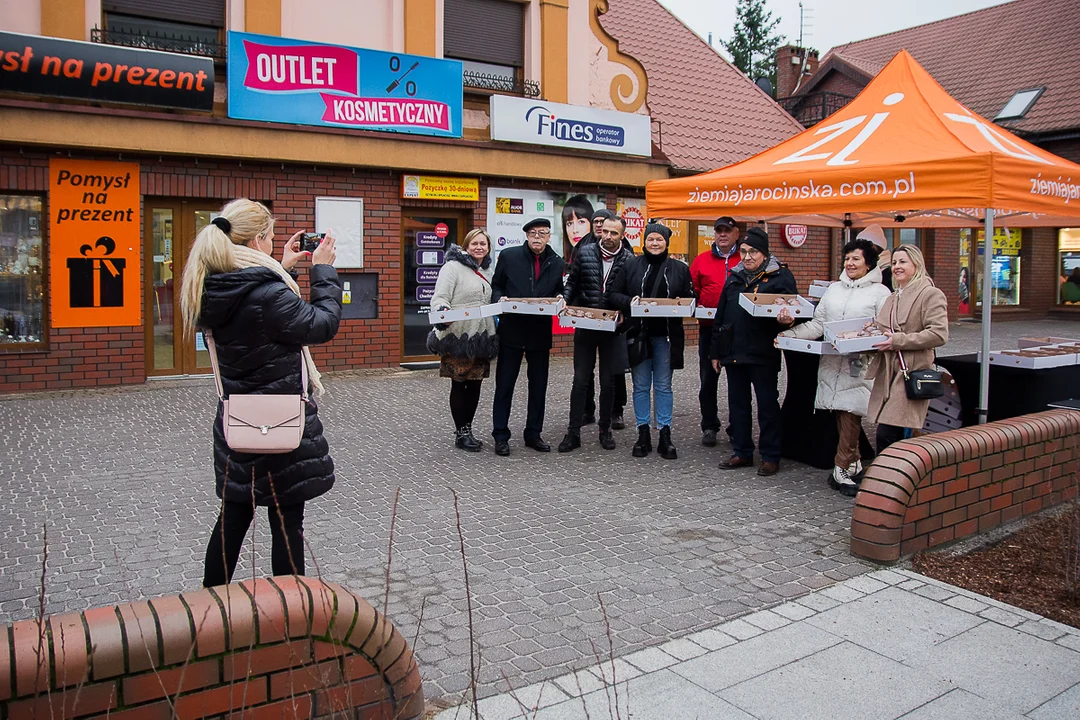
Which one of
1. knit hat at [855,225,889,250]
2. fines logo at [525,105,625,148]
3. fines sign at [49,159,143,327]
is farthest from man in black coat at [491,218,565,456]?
fines logo at [525,105,625,148]

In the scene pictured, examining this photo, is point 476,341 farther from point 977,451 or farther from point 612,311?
point 977,451

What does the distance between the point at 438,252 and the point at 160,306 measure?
3.80m

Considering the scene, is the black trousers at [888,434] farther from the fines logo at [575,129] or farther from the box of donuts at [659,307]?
the fines logo at [575,129]

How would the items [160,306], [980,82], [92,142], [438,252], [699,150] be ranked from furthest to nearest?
[980,82]
[699,150]
[438,252]
[160,306]
[92,142]

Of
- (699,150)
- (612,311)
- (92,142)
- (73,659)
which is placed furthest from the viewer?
(699,150)

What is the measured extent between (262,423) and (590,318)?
4066mm

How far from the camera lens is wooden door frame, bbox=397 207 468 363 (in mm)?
12820

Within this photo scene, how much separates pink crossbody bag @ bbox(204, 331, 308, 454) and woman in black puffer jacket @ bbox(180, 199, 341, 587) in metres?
0.07

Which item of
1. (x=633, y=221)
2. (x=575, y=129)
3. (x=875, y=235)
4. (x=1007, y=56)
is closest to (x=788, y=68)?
(x=1007, y=56)

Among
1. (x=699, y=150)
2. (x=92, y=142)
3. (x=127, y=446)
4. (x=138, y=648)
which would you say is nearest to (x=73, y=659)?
(x=138, y=648)

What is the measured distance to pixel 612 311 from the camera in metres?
7.41

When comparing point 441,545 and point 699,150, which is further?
point 699,150

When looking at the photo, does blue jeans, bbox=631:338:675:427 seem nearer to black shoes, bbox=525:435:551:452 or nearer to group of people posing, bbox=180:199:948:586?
group of people posing, bbox=180:199:948:586

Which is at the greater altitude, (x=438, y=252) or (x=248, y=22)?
(x=248, y=22)
